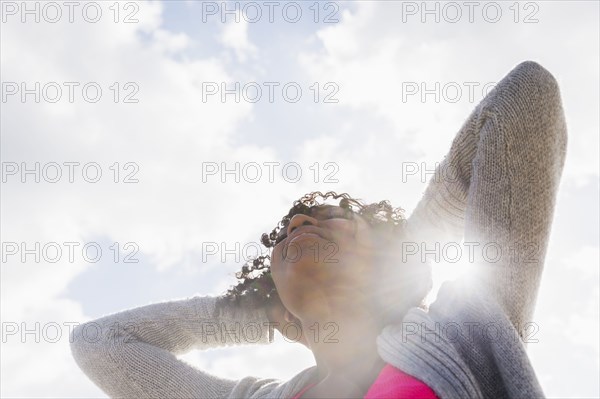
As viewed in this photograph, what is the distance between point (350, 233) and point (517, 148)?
667 mm

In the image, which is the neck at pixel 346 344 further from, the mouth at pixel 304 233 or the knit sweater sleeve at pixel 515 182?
the knit sweater sleeve at pixel 515 182

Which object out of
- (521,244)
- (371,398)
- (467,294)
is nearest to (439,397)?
(371,398)

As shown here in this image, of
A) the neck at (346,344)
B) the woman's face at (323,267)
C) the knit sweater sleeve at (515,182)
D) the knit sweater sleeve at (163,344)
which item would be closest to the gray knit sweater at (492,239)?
the knit sweater sleeve at (515,182)

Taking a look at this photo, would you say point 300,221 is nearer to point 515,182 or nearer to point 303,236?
point 303,236

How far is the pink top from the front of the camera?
186 centimetres

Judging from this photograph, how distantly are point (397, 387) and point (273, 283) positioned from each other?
3.51ft

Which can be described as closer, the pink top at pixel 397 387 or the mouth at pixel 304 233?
the pink top at pixel 397 387

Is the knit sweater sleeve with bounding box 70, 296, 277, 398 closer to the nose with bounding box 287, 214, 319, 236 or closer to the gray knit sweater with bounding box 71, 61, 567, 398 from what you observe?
the gray knit sweater with bounding box 71, 61, 567, 398

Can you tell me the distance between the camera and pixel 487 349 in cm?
197

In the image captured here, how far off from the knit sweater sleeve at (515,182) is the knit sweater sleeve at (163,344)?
3.52 feet

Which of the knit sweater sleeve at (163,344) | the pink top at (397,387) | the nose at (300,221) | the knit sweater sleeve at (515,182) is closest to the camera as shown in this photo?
the pink top at (397,387)

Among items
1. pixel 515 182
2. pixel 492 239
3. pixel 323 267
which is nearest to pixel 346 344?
pixel 323 267

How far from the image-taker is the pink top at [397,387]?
1859mm

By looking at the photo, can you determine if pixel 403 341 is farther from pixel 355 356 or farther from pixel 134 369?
pixel 134 369
